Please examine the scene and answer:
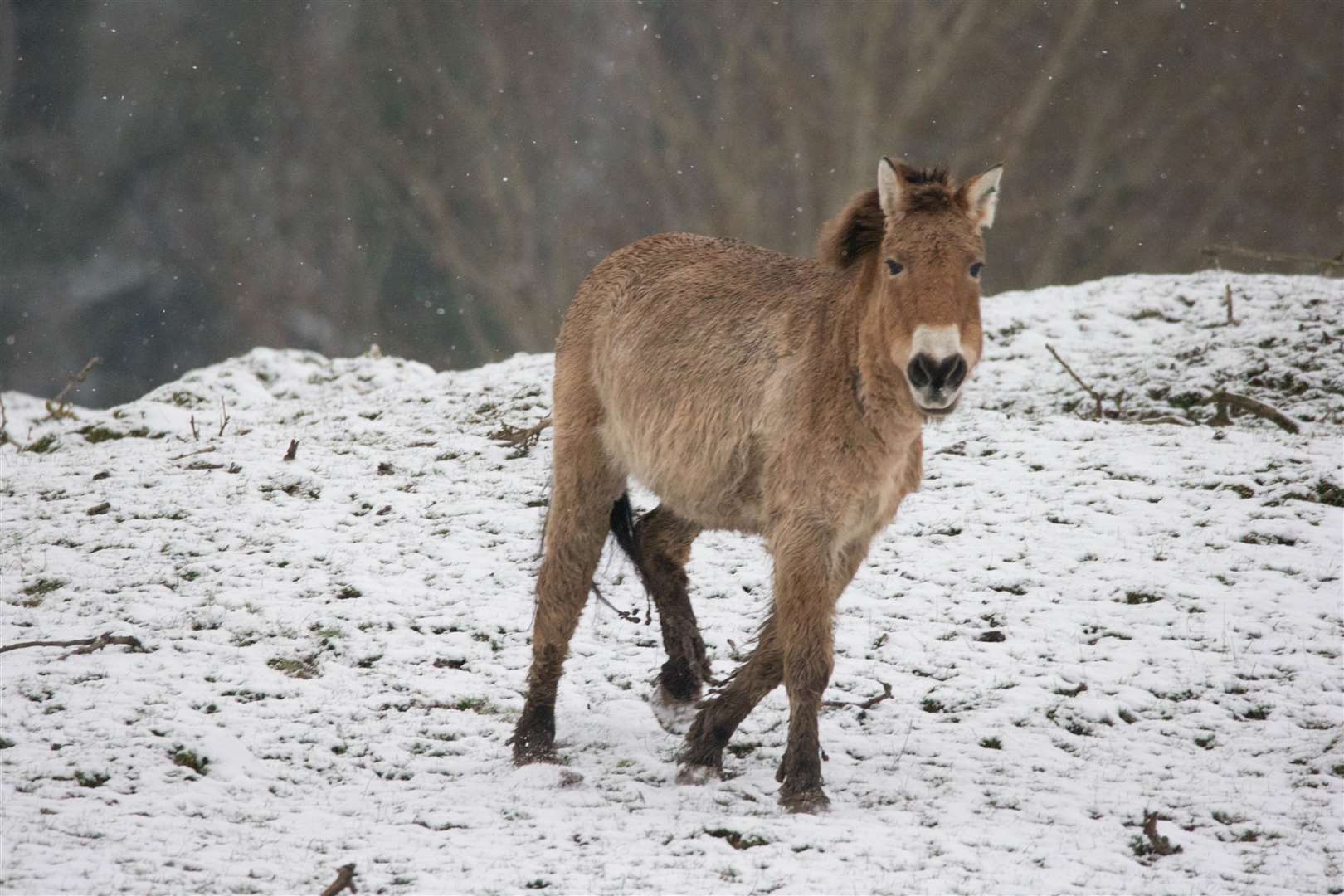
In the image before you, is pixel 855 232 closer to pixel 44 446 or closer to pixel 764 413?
pixel 764 413

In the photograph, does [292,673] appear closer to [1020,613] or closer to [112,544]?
[112,544]

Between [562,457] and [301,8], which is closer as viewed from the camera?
[562,457]

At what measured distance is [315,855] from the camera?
14.9ft

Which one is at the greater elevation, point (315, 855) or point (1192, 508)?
point (1192, 508)

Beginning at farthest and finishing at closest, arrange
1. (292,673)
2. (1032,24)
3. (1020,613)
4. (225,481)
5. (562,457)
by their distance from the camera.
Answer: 1. (1032,24)
2. (225,481)
3. (1020,613)
4. (292,673)
5. (562,457)

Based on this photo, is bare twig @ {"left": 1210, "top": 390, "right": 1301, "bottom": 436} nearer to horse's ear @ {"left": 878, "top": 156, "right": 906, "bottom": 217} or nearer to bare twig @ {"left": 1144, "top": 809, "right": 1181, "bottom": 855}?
bare twig @ {"left": 1144, "top": 809, "right": 1181, "bottom": 855}

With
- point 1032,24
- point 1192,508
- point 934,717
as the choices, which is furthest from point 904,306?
point 1032,24

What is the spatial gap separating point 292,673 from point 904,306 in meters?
3.53

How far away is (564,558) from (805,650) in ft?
4.36

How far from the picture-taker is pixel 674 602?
6023 mm

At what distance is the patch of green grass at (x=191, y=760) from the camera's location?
527 centimetres

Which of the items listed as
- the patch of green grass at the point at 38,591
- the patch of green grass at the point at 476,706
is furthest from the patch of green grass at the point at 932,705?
the patch of green grass at the point at 38,591

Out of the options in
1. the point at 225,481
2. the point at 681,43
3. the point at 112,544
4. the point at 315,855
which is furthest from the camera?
the point at 681,43

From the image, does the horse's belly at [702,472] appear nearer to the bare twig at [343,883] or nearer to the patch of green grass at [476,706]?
the patch of green grass at [476,706]
